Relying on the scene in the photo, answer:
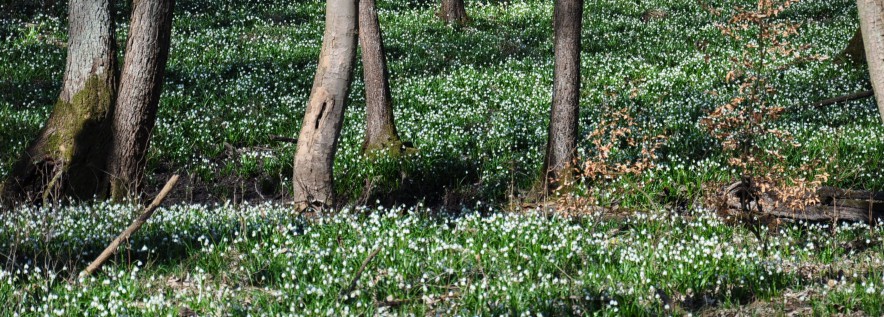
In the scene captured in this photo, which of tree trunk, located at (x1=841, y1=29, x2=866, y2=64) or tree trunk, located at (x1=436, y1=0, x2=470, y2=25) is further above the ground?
tree trunk, located at (x1=436, y1=0, x2=470, y2=25)

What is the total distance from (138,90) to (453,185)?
3934 mm

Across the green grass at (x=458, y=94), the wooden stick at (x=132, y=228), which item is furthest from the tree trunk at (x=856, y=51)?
the wooden stick at (x=132, y=228)

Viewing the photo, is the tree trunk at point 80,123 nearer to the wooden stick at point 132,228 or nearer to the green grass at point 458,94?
the green grass at point 458,94

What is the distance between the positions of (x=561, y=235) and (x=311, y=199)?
112 inches

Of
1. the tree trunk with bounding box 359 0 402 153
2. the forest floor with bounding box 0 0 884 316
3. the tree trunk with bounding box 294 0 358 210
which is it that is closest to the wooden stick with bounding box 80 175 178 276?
the forest floor with bounding box 0 0 884 316

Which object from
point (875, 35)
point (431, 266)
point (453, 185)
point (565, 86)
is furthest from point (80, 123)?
point (875, 35)

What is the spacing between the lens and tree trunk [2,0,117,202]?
9398 mm

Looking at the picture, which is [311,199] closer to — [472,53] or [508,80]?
[508,80]

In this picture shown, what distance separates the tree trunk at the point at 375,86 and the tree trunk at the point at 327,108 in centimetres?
298

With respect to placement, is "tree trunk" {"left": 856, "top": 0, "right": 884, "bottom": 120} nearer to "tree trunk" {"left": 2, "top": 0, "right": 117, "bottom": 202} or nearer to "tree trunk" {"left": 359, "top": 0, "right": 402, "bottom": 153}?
"tree trunk" {"left": 359, "top": 0, "right": 402, "bottom": 153}

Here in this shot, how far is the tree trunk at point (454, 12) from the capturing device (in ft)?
71.8

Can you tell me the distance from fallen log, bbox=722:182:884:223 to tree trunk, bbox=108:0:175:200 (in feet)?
20.3

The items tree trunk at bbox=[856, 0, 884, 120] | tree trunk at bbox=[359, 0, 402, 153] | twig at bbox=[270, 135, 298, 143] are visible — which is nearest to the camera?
tree trunk at bbox=[856, 0, 884, 120]

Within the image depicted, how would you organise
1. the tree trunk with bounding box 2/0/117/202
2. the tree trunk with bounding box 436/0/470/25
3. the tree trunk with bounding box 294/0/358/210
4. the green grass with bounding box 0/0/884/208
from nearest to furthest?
the tree trunk with bounding box 294/0/358/210 < the tree trunk with bounding box 2/0/117/202 < the green grass with bounding box 0/0/884/208 < the tree trunk with bounding box 436/0/470/25
